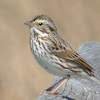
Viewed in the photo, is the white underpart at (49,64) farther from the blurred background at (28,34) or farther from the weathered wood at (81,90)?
the blurred background at (28,34)

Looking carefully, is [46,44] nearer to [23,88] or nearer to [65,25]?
[23,88]

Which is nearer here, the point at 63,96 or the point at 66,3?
the point at 63,96

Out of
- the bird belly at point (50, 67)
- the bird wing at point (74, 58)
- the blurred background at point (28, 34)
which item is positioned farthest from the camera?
the blurred background at point (28, 34)

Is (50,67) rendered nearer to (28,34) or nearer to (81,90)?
(81,90)

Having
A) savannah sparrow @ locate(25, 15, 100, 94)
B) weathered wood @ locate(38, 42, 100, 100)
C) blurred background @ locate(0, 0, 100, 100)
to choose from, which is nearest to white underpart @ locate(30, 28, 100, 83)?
savannah sparrow @ locate(25, 15, 100, 94)

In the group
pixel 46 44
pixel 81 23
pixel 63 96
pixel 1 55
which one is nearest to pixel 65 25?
pixel 81 23

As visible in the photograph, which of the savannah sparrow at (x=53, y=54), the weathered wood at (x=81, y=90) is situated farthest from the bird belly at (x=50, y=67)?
the weathered wood at (x=81, y=90)
